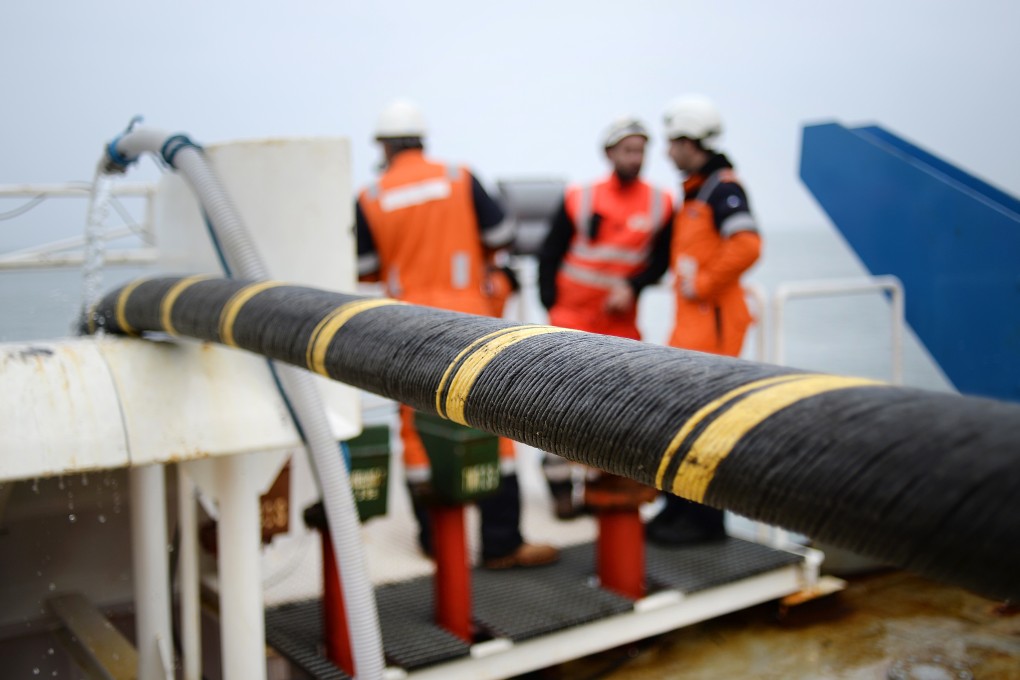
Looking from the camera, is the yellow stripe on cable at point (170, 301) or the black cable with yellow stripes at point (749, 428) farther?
the yellow stripe on cable at point (170, 301)

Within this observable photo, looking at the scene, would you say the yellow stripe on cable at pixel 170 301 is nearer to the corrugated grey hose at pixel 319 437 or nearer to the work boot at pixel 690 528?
the corrugated grey hose at pixel 319 437

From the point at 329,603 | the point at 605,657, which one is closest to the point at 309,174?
the point at 329,603

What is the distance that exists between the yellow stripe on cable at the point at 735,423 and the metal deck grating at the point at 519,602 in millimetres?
1839

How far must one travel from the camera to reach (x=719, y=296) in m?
3.57

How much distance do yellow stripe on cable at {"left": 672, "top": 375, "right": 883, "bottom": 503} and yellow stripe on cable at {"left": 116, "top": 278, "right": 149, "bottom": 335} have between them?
151 centimetres

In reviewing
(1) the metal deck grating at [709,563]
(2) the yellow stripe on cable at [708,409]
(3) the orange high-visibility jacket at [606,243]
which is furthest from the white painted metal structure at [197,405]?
(3) the orange high-visibility jacket at [606,243]

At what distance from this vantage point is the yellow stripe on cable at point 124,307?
2104 millimetres

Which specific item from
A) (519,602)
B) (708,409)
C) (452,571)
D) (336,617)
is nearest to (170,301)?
(336,617)

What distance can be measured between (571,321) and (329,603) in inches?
63.0

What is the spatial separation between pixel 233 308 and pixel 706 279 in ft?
6.95

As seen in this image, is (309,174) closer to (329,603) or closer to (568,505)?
(329,603)

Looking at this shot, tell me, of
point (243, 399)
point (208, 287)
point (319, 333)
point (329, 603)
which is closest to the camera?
point (319, 333)

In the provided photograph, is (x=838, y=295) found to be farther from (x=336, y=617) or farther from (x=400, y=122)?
(x=336, y=617)

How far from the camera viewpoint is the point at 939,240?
377cm
